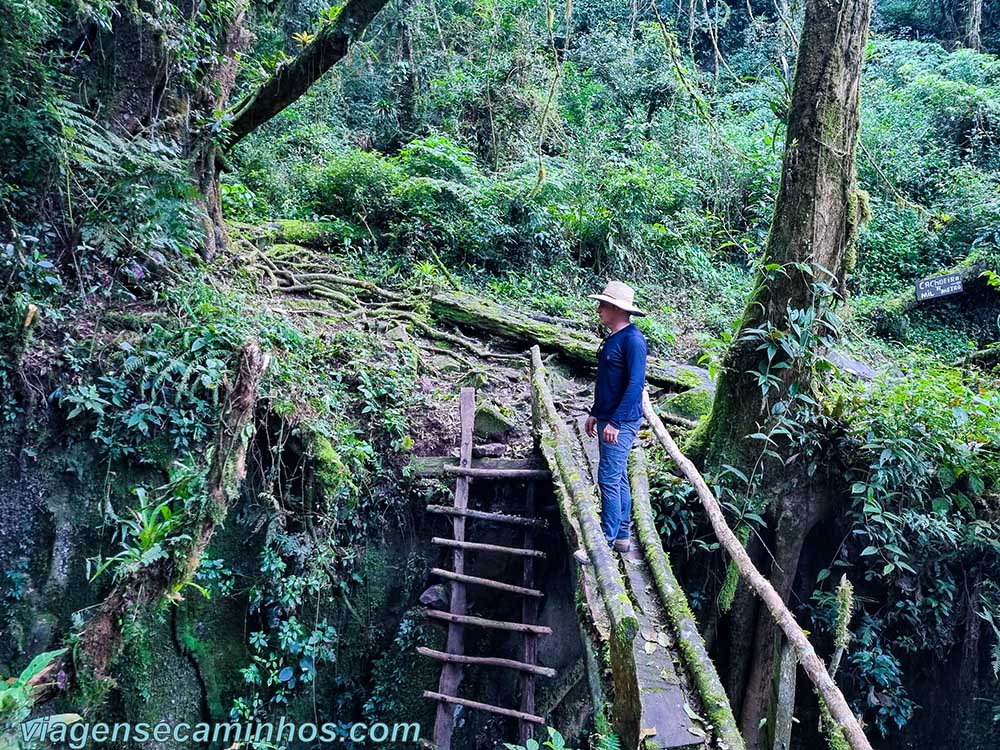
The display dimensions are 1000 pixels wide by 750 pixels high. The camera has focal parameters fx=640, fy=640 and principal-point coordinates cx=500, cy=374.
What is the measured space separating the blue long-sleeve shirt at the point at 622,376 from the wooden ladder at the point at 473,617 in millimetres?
1588

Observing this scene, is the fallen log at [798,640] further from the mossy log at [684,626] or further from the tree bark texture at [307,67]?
the tree bark texture at [307,67]

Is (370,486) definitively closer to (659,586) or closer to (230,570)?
(230,570)

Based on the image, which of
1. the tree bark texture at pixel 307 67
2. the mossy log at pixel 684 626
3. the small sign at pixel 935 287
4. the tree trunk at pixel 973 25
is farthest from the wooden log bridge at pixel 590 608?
the tree trunk at pixel 973 25

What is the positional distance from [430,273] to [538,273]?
2.27 metres

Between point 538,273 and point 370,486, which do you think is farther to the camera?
point 538,273

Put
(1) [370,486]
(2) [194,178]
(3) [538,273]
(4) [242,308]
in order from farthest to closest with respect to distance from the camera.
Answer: (3) [538,273] → (2) [194,178] → (4) [242,308] → (1) [370,486]

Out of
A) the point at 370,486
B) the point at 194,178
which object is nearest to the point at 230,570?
the point at 370,486

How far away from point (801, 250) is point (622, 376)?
2.00 m

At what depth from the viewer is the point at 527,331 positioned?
9242 mm

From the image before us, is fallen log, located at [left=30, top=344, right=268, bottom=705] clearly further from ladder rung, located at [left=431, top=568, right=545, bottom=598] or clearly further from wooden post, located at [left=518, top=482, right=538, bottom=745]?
wooden post, located at [left=518, top=482, right=538, bottom=745]

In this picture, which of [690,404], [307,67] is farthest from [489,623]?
[307,67]

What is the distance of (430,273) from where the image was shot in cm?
1013

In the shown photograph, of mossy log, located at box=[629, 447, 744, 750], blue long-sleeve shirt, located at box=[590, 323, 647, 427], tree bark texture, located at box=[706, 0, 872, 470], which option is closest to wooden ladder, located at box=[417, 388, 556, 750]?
mossy log, located at box=[629, 447, 744, 750]

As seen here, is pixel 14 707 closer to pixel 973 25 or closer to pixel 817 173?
pixel 817 173
